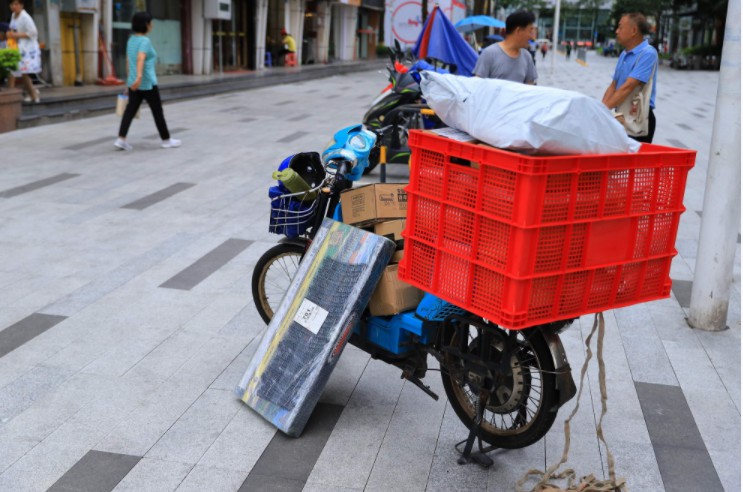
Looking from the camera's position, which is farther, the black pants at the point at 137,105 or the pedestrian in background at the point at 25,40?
the pedestrian in background at the point at 25,40

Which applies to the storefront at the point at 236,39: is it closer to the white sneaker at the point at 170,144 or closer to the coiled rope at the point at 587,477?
the white sneaker at the point at 170,144

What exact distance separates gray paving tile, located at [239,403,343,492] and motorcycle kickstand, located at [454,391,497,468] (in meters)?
0.61

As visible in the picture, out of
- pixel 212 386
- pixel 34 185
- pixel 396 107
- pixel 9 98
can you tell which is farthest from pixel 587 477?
pixel 9 98

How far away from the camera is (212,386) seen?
3.92m

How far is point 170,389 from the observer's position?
3.87m

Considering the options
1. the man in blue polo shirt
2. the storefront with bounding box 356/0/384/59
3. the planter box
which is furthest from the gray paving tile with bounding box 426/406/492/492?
the storefront with bounding box 356/0/384/59

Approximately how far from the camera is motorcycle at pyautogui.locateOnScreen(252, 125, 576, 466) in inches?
118

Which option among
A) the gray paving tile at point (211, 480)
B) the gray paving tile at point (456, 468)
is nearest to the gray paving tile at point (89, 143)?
the gray paving tile at point (211, 480)

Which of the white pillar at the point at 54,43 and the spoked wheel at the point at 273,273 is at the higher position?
the white pillar at the point at 54,43

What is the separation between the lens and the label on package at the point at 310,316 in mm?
3482

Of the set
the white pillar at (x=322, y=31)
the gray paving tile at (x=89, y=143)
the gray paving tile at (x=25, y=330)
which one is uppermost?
the white pillar at (x=322, y=31)

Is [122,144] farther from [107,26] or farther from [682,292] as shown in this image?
[107,26]

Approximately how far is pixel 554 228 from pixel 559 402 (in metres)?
0.77

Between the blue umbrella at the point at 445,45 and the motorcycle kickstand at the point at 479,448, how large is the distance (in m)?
9.12
